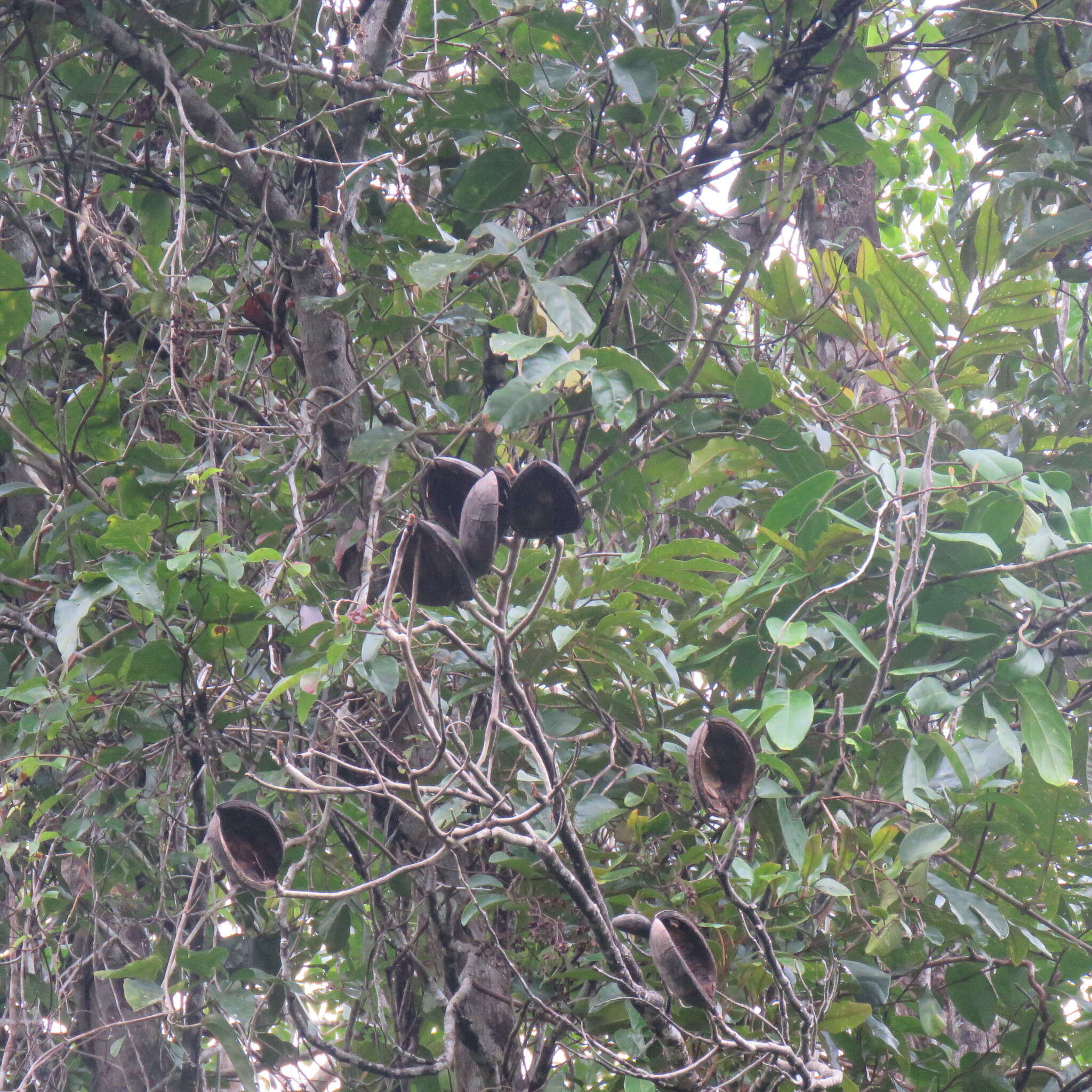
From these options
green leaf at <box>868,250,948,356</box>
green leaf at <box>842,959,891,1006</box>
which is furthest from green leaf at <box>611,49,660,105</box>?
green leaf at <box>842,959,891,1006</box>

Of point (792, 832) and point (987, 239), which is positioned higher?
point (987, 239)

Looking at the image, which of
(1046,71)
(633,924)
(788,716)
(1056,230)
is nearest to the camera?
(633,924)

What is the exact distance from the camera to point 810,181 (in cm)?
328

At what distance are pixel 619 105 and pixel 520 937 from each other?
159 centimetres

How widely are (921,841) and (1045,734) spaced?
0.26 meters

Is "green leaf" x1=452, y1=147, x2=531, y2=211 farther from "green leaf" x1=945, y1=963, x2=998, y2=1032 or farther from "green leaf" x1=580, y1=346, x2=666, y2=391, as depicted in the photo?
"green leaf" x1=945, y1=963, x2=998, y2=1032

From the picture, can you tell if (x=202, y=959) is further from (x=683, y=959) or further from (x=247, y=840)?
(x=683, y=959)

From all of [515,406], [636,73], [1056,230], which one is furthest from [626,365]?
[1056,230]

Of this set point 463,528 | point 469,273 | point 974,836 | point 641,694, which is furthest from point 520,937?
point 469,273

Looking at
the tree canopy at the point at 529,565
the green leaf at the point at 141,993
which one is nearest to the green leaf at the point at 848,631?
the tree canopy at the point at 529,565

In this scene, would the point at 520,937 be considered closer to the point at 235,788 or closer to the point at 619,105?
the point at 235,788

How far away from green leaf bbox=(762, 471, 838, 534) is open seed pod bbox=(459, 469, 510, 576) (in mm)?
652

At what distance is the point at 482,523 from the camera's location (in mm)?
1188

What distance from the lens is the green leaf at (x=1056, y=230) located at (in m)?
2.13
